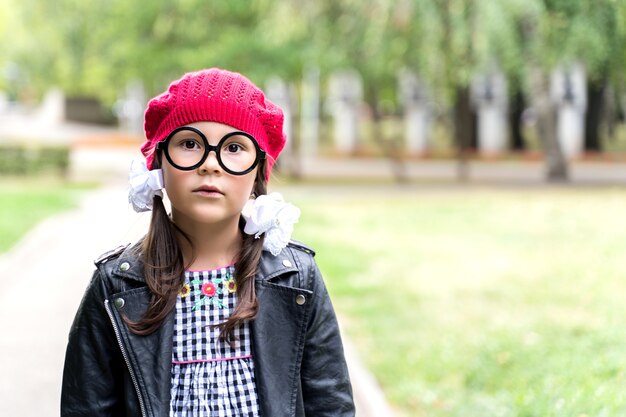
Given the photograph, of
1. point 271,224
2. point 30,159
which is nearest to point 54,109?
point 30,159

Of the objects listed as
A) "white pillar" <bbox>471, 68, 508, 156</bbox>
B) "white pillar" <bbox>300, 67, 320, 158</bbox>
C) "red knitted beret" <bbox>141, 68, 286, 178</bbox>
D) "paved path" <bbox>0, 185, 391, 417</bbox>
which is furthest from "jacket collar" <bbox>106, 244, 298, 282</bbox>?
"white pillar" <bbox>471, 68, 508, 156</bbox>

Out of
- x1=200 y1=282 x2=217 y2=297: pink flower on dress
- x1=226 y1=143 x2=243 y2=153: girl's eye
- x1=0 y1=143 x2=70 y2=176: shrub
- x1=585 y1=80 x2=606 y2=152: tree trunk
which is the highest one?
x1=585 y1=80 x2=606 y2=152: tree trunk

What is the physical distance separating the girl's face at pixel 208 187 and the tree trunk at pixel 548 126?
54.3ft

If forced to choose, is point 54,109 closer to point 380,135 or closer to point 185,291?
point 380,135

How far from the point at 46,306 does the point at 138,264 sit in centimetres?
609

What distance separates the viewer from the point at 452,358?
634 cm

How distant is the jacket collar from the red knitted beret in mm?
234

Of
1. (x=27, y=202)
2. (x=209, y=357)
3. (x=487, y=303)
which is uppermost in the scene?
(x=27, y=202)

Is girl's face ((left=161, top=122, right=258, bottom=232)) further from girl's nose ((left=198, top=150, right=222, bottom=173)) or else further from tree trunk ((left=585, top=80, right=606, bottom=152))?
tree trunk ((left=585, top=80, right=606, bottom=152))

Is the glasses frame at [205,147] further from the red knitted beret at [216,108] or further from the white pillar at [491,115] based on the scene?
the white pillar at [491,115]

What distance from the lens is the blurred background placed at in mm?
6141

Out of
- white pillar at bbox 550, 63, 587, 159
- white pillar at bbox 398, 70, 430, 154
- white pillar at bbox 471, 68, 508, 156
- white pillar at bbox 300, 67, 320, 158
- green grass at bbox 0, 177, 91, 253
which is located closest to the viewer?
green grass at bbox 0, 177, 91, 253

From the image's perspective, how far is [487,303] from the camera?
8.13 m

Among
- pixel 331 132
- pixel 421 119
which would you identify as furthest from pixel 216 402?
pixel 331 132
